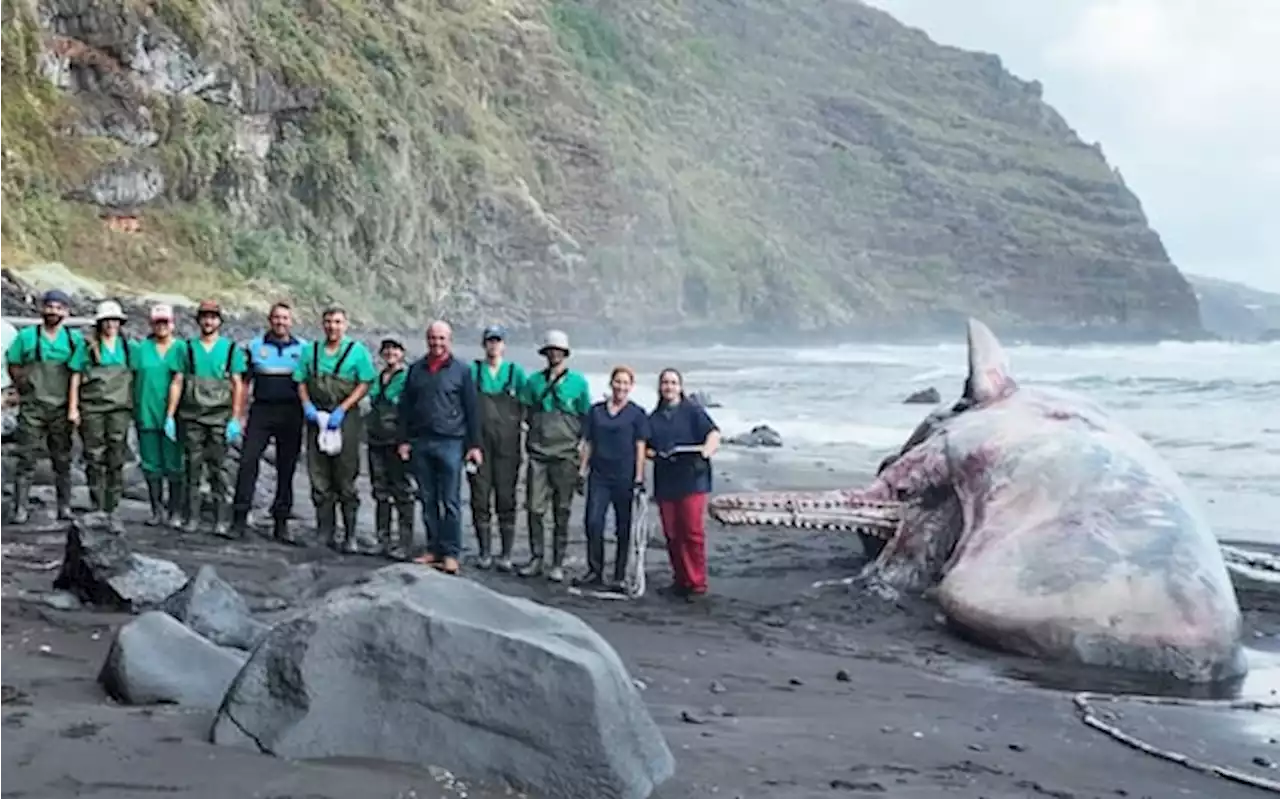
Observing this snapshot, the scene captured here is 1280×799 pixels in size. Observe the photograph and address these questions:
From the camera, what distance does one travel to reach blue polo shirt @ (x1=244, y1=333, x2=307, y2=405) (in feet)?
36.8

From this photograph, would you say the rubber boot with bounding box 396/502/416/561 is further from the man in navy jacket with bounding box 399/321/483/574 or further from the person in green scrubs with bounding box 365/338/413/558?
the man in navy jacket with bounding box 399/321/483/574

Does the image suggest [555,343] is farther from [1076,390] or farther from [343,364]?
[1076,390]

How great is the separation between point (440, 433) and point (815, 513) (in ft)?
9.86

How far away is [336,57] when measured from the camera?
213 feet

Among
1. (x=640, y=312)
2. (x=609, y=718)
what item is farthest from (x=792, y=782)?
(x=640, y=312)

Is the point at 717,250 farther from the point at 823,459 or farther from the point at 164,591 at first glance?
the point at 164,591

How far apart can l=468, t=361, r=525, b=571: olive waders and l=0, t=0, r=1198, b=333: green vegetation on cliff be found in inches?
1119

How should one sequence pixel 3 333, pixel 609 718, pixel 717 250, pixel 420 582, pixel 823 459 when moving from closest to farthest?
pixel 609 718
pixel 420 582
pixel 3 333
pixel 823 459
pixel 717 250

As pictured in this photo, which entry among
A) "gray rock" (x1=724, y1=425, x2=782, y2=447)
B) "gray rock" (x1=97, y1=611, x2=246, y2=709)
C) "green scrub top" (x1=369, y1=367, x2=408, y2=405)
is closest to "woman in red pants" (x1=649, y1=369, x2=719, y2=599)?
"green scrub top" (x1=369, y1=367, x2=408, y2=405)

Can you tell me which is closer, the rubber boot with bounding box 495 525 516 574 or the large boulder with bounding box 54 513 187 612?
the large boulder with bounding box 54 513 187 612

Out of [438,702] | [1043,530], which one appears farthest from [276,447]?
[438,702]

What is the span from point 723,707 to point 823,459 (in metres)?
15.9

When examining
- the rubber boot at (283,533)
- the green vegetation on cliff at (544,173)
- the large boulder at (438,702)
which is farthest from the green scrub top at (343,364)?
the green vegetation on cliff at (544,173)

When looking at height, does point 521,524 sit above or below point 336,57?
below
